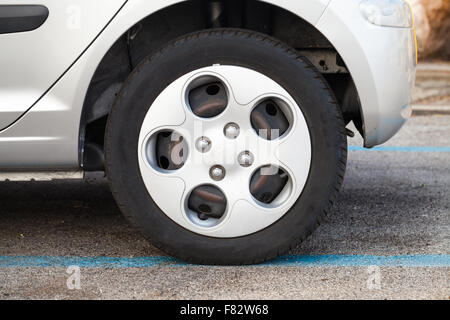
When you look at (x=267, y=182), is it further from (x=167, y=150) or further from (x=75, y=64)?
(x=75, y=64)

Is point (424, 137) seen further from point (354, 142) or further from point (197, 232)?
point (197, 232)

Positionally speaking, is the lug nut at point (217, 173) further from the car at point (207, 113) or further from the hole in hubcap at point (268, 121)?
the hole in hubcap at point (268, 121)

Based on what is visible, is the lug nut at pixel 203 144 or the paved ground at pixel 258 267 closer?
the paved ground at pixel 258 267

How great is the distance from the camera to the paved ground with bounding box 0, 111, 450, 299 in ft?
8.59

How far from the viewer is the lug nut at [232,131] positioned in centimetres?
277

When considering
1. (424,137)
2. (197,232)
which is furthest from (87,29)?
(424,137)

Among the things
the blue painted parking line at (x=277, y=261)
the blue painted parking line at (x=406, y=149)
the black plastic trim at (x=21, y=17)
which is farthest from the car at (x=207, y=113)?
the blue painted parking line at (x=406, y=149)

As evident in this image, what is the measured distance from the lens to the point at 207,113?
9.23 feet

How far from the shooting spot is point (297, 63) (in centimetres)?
276

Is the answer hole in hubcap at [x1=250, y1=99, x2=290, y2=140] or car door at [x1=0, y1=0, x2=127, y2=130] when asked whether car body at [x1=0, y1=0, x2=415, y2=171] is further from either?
hole in hubcap at [x1=250, y1=99, x2=290, y2=140]

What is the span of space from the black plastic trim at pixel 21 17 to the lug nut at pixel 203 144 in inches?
28.7

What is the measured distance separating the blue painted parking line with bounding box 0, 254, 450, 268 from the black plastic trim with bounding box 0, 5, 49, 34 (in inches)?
36.2

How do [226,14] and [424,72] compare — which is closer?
[226,14]
